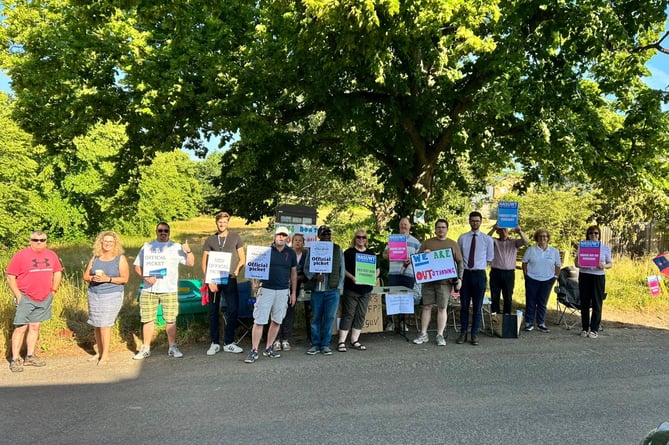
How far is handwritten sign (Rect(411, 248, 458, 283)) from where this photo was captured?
7.43 meters

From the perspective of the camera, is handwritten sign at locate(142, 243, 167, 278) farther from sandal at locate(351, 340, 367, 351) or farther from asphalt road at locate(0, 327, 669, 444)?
sandal at locate(351, 340, 367, 351)

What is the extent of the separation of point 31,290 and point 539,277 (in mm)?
8005

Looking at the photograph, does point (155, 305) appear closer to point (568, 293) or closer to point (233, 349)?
point (233, 349)

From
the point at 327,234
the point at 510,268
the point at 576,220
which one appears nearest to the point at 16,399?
the point at 327,234

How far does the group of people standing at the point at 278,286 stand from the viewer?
247 inches

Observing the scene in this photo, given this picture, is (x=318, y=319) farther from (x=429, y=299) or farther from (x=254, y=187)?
(x=254, y=187)

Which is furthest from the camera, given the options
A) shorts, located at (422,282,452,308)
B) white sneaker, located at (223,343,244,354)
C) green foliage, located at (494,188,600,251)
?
green foliage, located at (494,188,600,251)

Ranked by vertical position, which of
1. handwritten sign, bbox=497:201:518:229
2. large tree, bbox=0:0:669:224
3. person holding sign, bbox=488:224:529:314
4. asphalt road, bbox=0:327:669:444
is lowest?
asphalt road, bbox=0:327:669:444

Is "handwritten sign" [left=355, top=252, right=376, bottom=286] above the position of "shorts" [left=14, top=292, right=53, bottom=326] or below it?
above

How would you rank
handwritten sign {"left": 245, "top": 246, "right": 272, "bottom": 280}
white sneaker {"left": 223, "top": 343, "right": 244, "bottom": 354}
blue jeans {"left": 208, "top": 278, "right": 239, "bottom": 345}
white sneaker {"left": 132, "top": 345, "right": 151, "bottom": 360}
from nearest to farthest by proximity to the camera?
white sneaker {"left": 132, "top": 345, "right": 151, "bottom": 360} → handwritten sign {"left": 245, "top": 246, "right": 272, "bottom": 280} → white sneaker {"left": 223, "top": 343, "right": 244, "bottom": 354} → blue jeans {"left": 208, "top": 278, "right": 239, "bottom": 345}

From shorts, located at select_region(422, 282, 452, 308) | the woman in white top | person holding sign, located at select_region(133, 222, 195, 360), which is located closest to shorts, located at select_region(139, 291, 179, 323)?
person holding sign, located at select_region(133, 222, 195, 360)

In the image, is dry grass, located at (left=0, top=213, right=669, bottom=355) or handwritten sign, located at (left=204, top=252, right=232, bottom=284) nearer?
handwritten sign, located at (left=204, top=252, right=232, bottom=284)

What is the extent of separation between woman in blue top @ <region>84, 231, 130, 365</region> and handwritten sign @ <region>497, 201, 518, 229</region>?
20.7 ft

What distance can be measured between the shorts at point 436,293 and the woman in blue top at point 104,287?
14.9 ft
